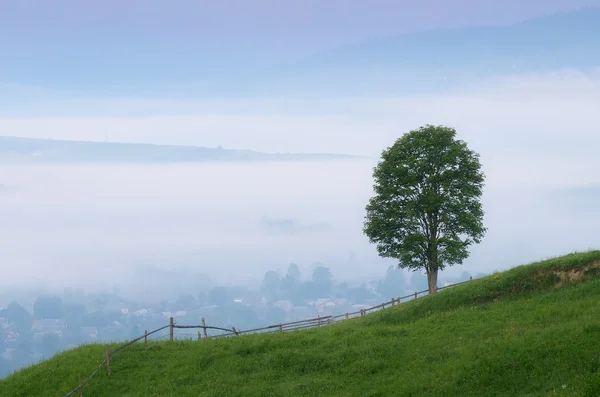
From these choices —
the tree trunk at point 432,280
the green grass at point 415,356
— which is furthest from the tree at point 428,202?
the green grass at point 415,356

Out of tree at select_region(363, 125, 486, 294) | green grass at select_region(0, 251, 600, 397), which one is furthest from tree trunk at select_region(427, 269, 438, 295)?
green grass at select_region(0, 251, 600, 397)

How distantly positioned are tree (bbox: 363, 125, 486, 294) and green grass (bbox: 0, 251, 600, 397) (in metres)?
10.9

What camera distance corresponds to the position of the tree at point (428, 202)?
6475 centimetres

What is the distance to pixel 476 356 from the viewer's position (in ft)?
120

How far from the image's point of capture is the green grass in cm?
3409

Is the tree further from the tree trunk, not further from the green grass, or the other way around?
the green grass

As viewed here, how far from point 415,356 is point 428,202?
26819 mm

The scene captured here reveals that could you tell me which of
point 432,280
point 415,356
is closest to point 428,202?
point 432,280

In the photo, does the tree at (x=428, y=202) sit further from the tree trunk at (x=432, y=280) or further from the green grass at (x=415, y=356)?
the green grass at (x=415, y=356)

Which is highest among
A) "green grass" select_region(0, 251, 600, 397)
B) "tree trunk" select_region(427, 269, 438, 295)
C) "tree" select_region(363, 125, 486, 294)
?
"tree" select_region(363, 125, 486, 294)

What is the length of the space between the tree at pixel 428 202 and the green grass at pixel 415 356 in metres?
10.9

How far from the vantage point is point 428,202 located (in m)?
64.5

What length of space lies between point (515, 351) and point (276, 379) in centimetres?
1628

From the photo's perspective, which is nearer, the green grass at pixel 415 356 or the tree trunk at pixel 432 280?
the green grass at pixel 415 356
